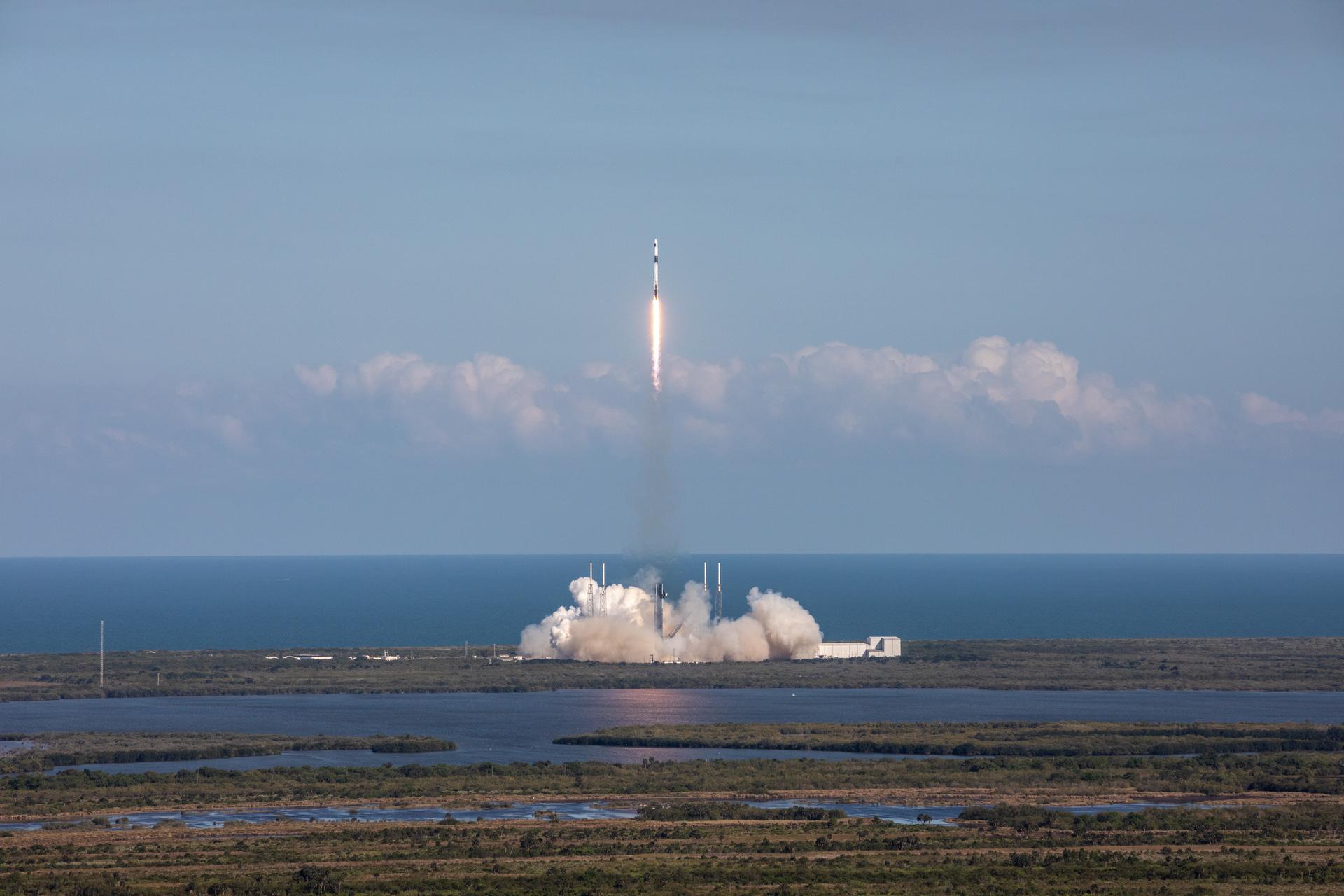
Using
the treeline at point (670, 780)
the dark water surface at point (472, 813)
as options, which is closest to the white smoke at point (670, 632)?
the treeline at point (670, 780)

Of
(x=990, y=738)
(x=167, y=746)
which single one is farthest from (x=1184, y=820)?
(x=167, y=746)

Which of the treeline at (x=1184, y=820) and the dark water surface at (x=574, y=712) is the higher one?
the dark water surface at (x=574, y=712)

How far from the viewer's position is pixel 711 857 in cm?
6750

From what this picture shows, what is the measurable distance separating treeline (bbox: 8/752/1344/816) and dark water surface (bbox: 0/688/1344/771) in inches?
239

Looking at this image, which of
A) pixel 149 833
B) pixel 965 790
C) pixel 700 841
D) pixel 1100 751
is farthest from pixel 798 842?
pixel 1100 751

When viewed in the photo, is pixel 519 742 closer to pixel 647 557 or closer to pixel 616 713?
pixel 616 713

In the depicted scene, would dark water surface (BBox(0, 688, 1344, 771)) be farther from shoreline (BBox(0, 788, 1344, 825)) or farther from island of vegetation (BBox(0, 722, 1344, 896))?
shoreline (BBox(0, 788, 1344, 825))

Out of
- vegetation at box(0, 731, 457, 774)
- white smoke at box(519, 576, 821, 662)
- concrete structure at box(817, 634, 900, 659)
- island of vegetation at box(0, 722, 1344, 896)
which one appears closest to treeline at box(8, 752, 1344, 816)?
island of vegetation at box(0, 722, 1344, 896)

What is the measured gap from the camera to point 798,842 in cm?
7012

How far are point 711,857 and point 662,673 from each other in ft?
273

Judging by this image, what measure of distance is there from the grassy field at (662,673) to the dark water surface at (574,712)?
376 cm

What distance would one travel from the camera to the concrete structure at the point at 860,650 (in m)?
167

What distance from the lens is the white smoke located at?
160 meters

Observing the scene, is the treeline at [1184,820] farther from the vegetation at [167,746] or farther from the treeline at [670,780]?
the vegetation at [167,746]
